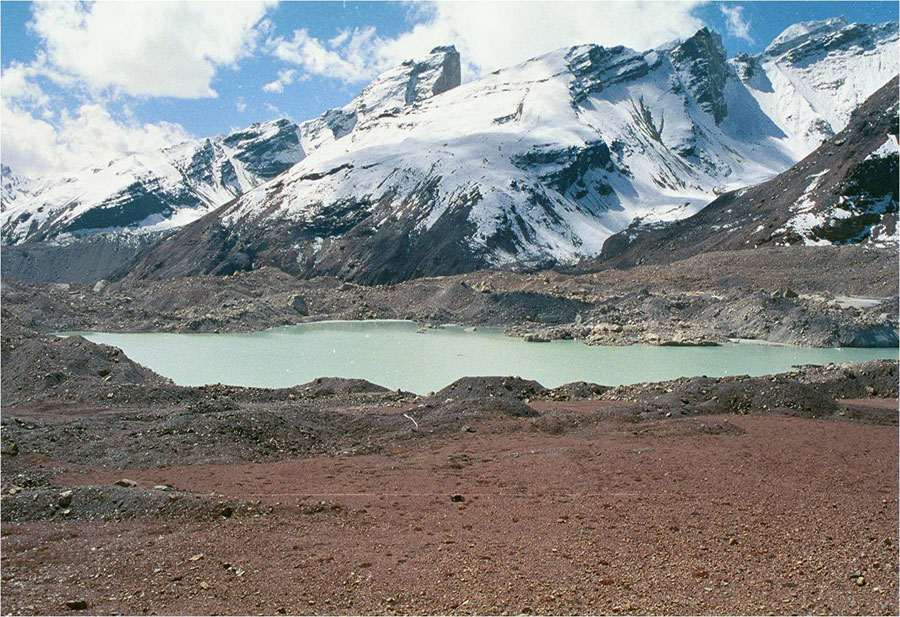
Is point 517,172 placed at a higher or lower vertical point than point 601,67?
lower

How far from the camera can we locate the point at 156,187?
515 ft

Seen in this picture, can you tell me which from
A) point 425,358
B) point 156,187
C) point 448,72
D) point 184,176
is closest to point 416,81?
point 448,72

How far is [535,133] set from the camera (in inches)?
4087

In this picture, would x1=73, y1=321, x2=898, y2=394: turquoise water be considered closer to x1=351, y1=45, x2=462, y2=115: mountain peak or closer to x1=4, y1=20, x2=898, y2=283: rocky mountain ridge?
x1=4, y1=20, x2=898, y2=283: rocky mountain ridge

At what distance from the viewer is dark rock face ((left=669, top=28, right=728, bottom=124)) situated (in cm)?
14625

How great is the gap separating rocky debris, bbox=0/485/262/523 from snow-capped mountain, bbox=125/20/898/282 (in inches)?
2690

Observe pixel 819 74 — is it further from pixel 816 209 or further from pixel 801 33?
pixel 816 209

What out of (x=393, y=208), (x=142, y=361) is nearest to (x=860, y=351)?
(x=142, y=361)

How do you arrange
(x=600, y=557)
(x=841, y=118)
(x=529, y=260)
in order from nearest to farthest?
(x=600, y=557) < (x=529, y=260) < (x=841, y=118)

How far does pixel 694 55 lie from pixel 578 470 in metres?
155

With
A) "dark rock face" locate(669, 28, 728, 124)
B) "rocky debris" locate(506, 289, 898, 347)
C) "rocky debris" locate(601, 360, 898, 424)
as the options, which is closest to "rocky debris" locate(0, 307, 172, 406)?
"rocky debris" locate(601, 360, 898, 424)

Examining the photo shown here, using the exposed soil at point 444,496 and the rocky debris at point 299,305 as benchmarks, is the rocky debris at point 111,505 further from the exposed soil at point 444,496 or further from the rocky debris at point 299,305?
the rocky debris at point 299,305

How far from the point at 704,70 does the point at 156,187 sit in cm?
11070

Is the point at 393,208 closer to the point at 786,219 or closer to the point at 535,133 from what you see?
the point at 535,133
